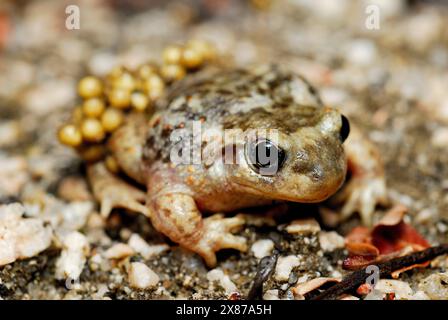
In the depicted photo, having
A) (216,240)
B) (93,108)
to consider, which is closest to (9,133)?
(93,108)

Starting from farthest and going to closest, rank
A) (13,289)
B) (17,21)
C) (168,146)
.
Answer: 1. (17,21)
2. (168,146)
3. (13,289)

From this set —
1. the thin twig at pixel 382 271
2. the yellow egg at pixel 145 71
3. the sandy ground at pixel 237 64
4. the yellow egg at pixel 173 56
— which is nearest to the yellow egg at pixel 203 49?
the yellow egg at pixel 173 56

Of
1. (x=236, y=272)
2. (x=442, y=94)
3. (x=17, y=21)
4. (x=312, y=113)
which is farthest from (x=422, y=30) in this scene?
(x=17, y=21)

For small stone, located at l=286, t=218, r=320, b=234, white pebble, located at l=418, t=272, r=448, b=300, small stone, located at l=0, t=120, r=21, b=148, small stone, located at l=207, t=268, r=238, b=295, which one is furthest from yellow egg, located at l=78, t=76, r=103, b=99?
white pebble, located at l=418, t=272, r=448, b=300

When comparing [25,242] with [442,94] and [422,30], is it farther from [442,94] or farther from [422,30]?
[422,30]

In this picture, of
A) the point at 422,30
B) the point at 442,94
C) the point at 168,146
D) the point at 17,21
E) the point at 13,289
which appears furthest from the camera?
the point at 17,21

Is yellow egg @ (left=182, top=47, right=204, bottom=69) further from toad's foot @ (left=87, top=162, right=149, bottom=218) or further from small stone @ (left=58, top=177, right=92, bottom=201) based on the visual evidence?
small stone @ (left=58, top=177, right=92, bottom=201)

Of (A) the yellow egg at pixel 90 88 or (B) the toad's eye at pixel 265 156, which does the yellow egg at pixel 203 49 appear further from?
(B) the toad's eye at pixel 265 156
